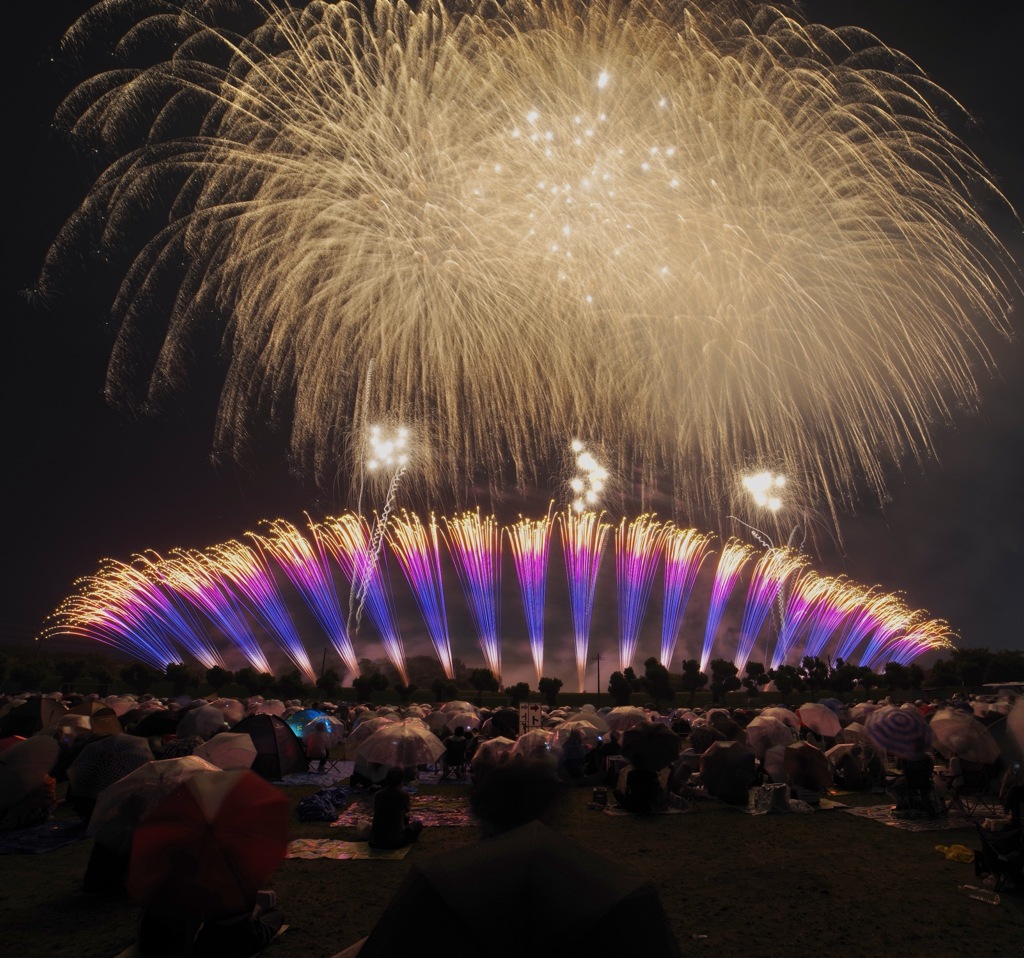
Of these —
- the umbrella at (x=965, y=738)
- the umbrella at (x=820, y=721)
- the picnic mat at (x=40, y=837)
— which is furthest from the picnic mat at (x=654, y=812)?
the umbrella at (x=820, y=721)

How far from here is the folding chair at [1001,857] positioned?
394 inches

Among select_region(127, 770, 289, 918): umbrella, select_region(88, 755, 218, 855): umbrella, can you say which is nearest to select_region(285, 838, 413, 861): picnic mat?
select_region(88, 755, 218, 855): umbrella

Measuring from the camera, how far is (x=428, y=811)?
56.6ft

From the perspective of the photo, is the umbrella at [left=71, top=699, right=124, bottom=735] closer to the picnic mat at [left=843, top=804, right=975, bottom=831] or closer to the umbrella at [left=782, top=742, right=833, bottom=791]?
the umbrella at [left=782, top=742, right=833, bottom=791]

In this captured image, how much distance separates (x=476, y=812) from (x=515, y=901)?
16.5ft

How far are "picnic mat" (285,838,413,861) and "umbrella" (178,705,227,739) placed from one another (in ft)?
38.5

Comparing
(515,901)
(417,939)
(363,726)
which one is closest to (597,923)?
(515,901)

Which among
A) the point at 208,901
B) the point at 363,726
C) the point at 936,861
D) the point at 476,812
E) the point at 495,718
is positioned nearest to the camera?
the point at 208,901

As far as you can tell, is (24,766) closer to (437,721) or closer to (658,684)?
(437,721)

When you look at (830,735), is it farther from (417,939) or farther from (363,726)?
(417,939)

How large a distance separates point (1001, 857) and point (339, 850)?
39.0 ft

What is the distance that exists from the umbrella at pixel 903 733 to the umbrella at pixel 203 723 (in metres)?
21.9

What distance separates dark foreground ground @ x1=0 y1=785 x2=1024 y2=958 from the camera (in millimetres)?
8203

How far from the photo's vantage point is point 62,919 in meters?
8.84
